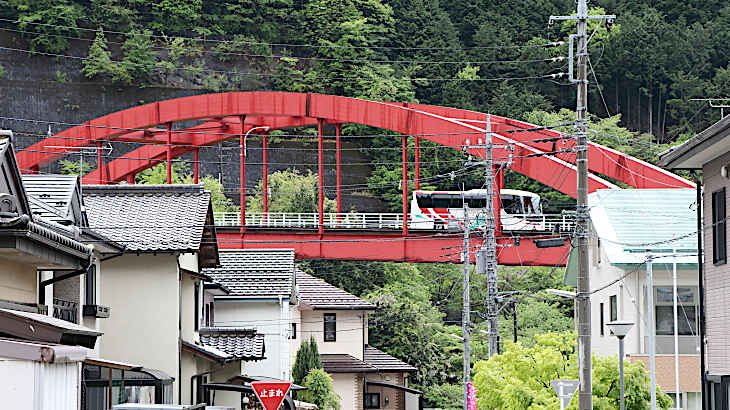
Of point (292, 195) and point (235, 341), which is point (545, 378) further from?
point (292, 195)

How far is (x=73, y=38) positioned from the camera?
81312mm

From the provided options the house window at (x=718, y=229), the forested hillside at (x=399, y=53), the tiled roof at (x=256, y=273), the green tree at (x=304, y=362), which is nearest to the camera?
the house window at (x=718, y=229)

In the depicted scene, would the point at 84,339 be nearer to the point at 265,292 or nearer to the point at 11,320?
the point at 11,320

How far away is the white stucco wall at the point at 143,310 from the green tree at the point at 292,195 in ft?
146

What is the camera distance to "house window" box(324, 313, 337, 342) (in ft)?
139

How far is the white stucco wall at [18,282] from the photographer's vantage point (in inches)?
409

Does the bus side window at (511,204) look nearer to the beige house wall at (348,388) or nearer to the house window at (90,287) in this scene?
the beige house wall at (348,388)

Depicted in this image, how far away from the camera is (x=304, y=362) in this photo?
34312 millimetres

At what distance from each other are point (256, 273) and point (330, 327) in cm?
1301

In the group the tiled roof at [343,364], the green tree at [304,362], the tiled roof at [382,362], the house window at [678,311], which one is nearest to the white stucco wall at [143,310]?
the house window at [678,311]

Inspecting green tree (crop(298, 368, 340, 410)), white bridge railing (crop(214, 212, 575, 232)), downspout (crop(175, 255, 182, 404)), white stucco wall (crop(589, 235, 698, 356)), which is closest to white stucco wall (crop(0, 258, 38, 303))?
downspout (crop(175, 255, 182, 404))

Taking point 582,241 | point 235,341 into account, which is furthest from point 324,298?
point 582,241

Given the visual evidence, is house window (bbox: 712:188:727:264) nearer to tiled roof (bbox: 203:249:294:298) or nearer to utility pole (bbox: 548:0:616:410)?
utility pole (bbox: 548:0:616:410)

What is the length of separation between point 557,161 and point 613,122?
34.5 m
